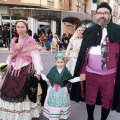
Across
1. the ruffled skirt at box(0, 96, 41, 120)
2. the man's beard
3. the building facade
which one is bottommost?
the ruffled skirt at box(0, 96, 41, 120)

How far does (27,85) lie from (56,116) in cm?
66

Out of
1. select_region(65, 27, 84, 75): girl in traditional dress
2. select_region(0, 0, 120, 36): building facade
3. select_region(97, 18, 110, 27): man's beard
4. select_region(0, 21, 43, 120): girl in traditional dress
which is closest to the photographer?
select_region(97, 18, 110, 27): man's beard

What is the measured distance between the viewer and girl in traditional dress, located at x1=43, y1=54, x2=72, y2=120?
13.0 feet

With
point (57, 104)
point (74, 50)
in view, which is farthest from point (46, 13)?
point (57, 104)

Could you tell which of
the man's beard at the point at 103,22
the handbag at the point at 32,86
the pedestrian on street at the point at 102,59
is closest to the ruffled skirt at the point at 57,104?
the handbag at the point at 32,86

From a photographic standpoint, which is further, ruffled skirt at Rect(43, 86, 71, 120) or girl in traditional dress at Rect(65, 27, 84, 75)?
girl in traditional dress at Rect(65, 27, 84, 75)

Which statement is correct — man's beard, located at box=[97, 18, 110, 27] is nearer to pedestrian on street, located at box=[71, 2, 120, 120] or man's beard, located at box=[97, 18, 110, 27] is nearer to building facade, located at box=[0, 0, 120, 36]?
pedestrian on street, located at box=[71, 2, 120, 120]

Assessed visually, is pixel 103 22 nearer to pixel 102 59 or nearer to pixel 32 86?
pixel 102 59

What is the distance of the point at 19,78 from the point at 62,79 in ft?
2.17

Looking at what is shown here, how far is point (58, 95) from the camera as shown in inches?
156

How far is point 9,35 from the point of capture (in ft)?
57.6

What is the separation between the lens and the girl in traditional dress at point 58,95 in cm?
396

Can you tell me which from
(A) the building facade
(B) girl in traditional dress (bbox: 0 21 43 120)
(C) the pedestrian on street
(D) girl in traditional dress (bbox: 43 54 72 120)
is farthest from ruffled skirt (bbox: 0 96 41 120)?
(A) the building facade

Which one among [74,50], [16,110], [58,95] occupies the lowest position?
[16,110]
